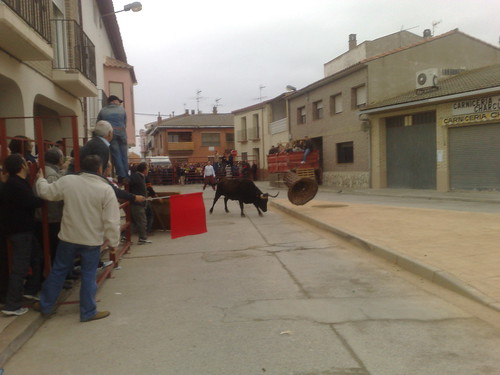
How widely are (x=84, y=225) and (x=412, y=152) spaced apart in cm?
1872

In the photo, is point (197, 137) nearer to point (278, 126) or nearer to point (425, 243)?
point (278, 126)

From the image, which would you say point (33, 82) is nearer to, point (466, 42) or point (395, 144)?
point (395, 144)

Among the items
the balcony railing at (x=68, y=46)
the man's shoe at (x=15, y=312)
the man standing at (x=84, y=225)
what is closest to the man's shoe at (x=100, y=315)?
the man standing at (x=84, y=225)

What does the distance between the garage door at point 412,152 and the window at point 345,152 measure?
275cm

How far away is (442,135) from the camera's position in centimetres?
1884

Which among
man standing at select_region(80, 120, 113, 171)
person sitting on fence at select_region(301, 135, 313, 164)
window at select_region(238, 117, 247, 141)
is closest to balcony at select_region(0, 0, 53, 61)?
man standing at select_region(80, 120, 113, 171)

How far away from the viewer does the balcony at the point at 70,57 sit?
36.5 ft

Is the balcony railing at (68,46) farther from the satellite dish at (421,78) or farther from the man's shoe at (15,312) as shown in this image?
the satellite dish at (421,78)

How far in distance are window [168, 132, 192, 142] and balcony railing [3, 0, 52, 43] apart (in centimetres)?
4650

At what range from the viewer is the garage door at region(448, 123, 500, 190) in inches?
672

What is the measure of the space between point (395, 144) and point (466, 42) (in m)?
7.04

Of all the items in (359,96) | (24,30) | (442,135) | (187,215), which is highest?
(359,96)

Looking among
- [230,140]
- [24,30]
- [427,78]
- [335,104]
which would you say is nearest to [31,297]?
[24,30]

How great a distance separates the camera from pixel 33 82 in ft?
31.5
